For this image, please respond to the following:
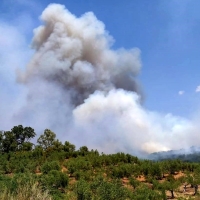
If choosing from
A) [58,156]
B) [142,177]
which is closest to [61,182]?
[142,177]

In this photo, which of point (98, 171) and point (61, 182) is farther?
point (98, 171)

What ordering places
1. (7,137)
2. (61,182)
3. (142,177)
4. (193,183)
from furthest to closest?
(7,137), (142,177), (193,183), (61,182)

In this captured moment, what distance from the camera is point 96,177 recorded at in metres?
14.9

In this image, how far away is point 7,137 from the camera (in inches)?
1404

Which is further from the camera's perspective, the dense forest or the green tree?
the green tree

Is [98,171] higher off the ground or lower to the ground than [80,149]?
lower

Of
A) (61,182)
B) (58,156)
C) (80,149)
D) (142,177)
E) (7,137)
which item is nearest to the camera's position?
(61,182)

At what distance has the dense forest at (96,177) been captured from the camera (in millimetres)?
10125

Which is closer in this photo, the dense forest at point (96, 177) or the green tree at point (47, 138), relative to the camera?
the dense forest at point (96, 177)

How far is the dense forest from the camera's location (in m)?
10.1

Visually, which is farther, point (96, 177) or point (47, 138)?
point (47, 138)

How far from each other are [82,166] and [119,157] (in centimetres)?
485

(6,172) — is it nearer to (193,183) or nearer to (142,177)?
(142,177)

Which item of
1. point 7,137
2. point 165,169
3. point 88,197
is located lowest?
point 88,197
